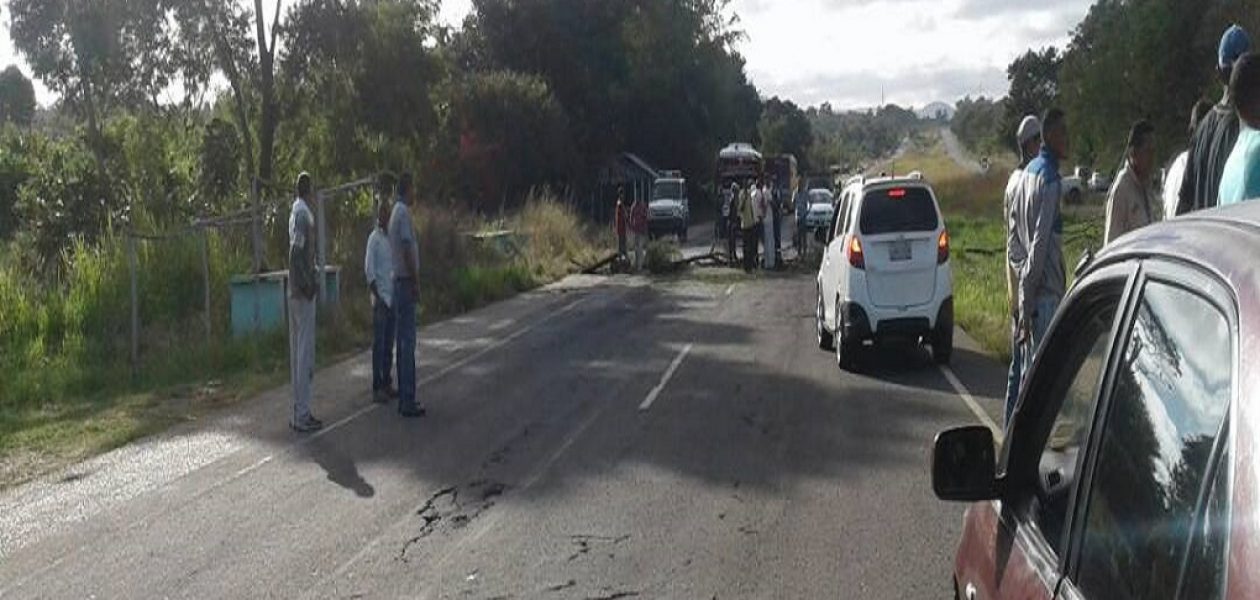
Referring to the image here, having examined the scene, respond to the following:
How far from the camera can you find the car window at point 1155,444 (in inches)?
97.3

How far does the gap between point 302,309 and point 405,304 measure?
0.93 meters

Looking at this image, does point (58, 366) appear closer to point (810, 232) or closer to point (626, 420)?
point (626, 420)

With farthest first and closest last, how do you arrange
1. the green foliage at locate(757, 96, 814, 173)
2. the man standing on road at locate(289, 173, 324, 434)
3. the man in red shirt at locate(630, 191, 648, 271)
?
the green foliage at locate(757, 96, 814, 173) → the man in red shirt at locate(630, 191, 648, 271) → the man standing on road at locate(289, 173, 324, 434)

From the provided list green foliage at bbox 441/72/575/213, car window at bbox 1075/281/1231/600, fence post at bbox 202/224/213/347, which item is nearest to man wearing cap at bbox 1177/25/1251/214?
car window at bbox 1075/281/1231/600

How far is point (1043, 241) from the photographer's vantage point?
9.36 metres

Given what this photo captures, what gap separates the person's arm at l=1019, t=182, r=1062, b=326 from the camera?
30.5 ft

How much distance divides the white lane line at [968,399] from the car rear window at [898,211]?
1.45m

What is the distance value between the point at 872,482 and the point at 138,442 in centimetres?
620

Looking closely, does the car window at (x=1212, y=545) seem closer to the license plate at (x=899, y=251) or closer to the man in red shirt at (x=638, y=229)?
the license plate at (x=899, y=251)

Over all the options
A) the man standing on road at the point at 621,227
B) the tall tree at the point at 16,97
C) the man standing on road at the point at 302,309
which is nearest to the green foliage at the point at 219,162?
the man standing on road at the point at 621,227

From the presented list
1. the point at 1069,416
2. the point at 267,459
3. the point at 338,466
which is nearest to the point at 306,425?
the point at 267,459

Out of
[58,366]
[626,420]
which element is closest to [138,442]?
[626,420]

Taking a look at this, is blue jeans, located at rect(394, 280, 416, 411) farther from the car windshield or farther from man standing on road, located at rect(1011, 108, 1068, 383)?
the car windshield

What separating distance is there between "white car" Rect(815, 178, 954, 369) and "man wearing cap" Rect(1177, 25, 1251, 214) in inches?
293
